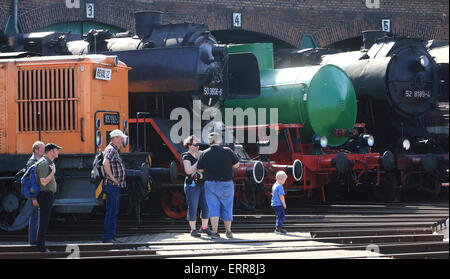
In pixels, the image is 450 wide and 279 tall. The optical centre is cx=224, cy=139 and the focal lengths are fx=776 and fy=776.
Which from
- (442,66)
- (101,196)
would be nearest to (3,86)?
(101,196)

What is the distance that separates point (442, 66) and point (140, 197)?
11800 millimetres

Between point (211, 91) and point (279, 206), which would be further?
point (211, 91)

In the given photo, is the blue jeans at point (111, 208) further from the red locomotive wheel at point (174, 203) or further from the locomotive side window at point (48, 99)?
the red locomotive wheel at point (174, 203)

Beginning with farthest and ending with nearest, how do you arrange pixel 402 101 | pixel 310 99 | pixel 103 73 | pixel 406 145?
1. pixel 402 101
2. pixel 406 145
3. pixel 310 99
4. pixel 103 73

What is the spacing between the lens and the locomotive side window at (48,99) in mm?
12398

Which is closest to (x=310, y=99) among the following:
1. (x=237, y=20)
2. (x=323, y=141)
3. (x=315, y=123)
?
(x=315, y=123)

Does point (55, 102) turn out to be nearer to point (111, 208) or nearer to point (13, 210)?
point (13, 210)

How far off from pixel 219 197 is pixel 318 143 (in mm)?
5660

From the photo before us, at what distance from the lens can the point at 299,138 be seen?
16594mm

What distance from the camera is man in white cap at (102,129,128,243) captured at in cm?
1059

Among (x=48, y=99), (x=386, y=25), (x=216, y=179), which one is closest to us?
(x=216, y=179)

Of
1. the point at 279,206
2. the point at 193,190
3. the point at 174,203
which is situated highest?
the point at 193,190

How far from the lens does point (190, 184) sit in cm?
→ 1165

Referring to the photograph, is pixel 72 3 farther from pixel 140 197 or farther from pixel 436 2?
pixel 436 2
